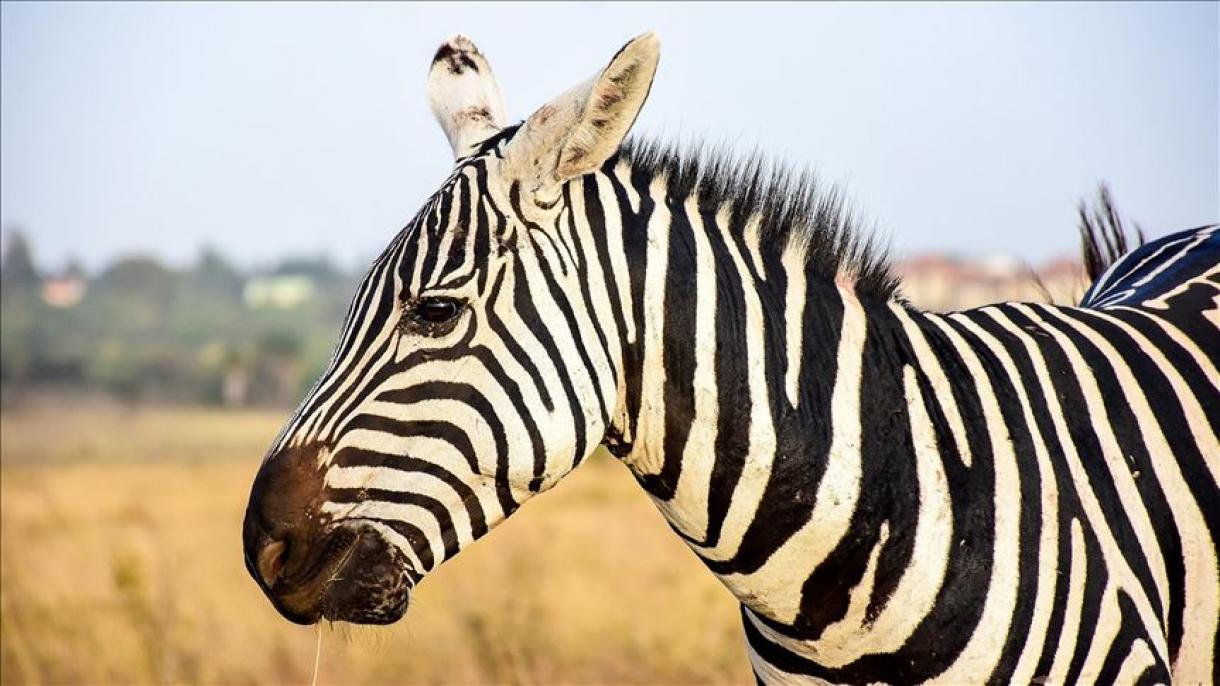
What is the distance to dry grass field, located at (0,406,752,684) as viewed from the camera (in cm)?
930

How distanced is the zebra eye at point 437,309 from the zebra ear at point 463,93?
27.6 inches

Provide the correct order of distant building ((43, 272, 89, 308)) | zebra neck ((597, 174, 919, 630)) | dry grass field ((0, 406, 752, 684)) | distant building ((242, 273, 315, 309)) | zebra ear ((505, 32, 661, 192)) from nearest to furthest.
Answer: zebra ear ((505, 32, 661, 192)), zebra neck ((597, 174, 919, 630)), dry grass field ((0, 406, 752, 684)), distant building ((43, 272, 89, 308)), distant building ((242, 273, 315, 309))

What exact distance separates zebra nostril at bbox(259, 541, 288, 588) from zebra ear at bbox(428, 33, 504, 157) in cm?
125

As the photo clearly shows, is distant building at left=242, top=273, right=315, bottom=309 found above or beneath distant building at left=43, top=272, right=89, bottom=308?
above

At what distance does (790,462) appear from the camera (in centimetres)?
324

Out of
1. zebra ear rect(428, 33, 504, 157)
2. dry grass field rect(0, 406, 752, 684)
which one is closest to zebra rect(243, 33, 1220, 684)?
zebra ear rect(428, 33, 504, 157)

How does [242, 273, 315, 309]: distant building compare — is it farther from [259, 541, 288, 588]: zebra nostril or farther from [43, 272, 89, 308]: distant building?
[259, 541, 288, 588]: zebra nostril

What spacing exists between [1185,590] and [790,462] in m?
1.09

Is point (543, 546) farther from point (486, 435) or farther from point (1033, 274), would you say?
point (486, 435)

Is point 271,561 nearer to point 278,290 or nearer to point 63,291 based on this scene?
point 63,291

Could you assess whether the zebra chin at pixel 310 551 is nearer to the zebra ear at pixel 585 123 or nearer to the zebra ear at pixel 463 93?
the zebra ear at pixel 585 123

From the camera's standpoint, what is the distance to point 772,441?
127 inches

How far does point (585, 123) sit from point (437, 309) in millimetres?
575

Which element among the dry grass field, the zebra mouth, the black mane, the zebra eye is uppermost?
the black mane
